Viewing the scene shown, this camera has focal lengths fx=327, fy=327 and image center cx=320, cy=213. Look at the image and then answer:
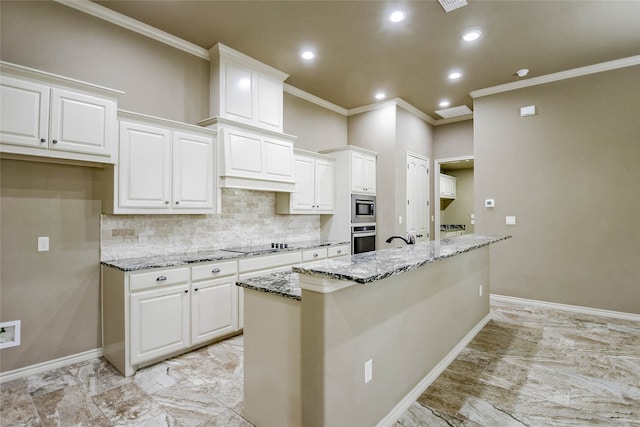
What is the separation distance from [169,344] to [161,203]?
122cm

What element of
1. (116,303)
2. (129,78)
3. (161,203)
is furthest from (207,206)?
(129,78)

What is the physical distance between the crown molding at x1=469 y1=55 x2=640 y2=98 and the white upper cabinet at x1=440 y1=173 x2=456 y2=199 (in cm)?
294

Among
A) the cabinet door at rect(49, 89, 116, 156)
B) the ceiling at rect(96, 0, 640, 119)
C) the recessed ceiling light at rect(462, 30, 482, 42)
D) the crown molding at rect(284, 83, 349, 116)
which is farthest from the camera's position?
the crown molding at rect(284, 83, 349, 116)

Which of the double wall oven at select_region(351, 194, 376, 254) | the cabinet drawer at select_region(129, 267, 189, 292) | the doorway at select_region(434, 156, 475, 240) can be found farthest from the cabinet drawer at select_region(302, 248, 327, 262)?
the doorway at select_region(434, 156, 475, 240)

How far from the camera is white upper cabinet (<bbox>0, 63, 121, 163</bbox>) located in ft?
7.24

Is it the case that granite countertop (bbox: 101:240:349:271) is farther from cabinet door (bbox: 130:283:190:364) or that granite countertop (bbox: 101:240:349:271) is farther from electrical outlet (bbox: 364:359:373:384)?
electrical outlet (bbox: 364:359:373:384)

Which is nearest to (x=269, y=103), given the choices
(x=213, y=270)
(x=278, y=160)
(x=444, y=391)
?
(x=278, y=160)

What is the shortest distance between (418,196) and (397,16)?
3.40m

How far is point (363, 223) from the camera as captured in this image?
510 centimetres

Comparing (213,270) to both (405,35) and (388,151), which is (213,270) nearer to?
(405,35)

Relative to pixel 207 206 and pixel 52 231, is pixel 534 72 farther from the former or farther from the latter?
pixel 52 231

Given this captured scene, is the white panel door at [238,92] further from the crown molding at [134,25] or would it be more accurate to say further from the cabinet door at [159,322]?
the cabinet door at [159,322]

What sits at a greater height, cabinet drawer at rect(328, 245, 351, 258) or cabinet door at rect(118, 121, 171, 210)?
cabinet door at rect(118, 121, 171, 210)

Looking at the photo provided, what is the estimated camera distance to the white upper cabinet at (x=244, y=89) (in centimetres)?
353
